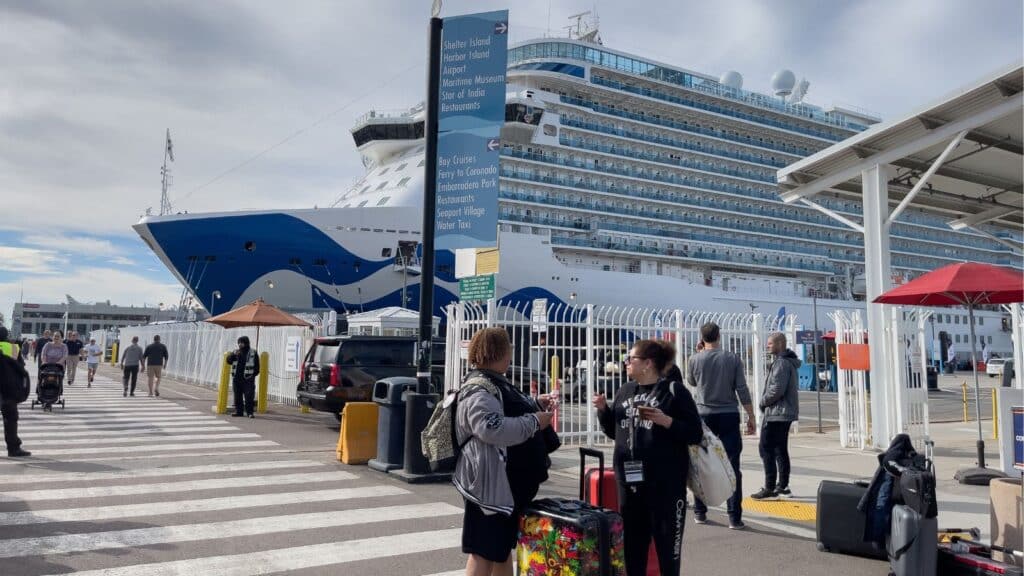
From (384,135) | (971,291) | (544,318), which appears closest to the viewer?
(971,291)

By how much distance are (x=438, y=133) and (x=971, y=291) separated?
5.81 meters

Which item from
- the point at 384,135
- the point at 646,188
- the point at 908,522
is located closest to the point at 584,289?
the point at 646,188

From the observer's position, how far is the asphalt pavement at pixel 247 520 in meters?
4.55

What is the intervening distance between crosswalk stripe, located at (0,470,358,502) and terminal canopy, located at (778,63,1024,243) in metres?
7.68

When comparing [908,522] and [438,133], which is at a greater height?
[438,133]

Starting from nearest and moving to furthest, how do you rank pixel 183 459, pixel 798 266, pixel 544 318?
1. pixel 183 459
2. pixel 544 318
3. pixel 798 266

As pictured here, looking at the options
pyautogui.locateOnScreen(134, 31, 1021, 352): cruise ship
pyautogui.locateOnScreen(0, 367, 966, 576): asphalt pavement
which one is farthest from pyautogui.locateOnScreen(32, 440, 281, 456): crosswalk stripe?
pyautogui.locateOnScreen(134, 31, 1021, 352): cruise ship

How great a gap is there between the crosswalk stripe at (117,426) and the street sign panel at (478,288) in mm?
4724

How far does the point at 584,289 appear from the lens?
33594 mm

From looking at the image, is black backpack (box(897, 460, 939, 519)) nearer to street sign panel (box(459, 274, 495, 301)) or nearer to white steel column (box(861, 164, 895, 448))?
white steel column (box(861, 164, 895, 448))

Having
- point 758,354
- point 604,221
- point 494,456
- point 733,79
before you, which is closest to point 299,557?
point 494,456

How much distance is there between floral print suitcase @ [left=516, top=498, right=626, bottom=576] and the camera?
300 centimetres

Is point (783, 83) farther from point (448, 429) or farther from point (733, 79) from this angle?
point (448, 429)

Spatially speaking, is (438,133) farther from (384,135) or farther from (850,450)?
(384,135)
